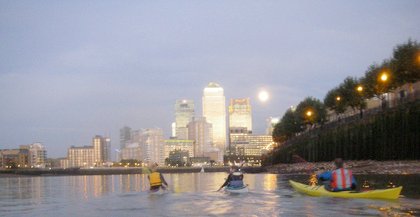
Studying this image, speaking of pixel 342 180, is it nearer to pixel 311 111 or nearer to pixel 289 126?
pixel 311 111

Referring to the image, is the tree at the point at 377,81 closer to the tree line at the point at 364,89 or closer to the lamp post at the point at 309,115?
the tree line at the point at 364,89

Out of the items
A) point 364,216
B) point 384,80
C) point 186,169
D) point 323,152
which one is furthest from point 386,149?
point 186,169

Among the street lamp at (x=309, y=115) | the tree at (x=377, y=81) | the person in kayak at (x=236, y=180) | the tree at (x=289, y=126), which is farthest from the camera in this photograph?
the tree at (x=289, y=126)

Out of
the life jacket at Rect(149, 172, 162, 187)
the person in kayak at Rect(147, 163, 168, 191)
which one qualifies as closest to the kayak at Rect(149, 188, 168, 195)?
the person in kayak at Rect(147, 163, 168, 191)

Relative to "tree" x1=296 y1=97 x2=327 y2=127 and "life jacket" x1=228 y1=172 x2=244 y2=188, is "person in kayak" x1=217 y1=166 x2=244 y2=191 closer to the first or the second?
"life jacket" x1=228 y1=172 x2=244 y2=188

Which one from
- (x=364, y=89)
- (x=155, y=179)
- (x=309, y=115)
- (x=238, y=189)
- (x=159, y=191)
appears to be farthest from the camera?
(x=309, y=115)

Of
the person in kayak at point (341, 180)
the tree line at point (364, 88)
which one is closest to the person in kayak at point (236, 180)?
the person in kayak at point (341, 180)

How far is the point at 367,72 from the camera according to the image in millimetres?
86062

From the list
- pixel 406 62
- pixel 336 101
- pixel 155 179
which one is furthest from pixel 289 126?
pixel 155 179

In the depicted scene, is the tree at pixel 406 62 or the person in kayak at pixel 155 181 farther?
the tree at pixel 406 62

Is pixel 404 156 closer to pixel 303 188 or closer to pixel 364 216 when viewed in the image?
pixel 303 188

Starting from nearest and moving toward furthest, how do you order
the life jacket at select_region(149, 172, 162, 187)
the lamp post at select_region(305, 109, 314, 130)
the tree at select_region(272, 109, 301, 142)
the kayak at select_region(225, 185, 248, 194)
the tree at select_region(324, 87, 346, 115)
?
A: the kayak at select_region(225, 185, 248, 194), the life jacket at select_region(149, 172, 162, 187), the tree at select_region(324, 87, 346, 115), the lamp post at select_region(305, 109, 314, 130), the tree at select_region(272, 109, 301, 142)

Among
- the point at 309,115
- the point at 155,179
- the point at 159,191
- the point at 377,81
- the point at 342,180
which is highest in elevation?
the point at 377,81

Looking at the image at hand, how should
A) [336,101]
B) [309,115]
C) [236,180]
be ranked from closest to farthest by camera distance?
[236,180] < [336,101] < [309,115]
